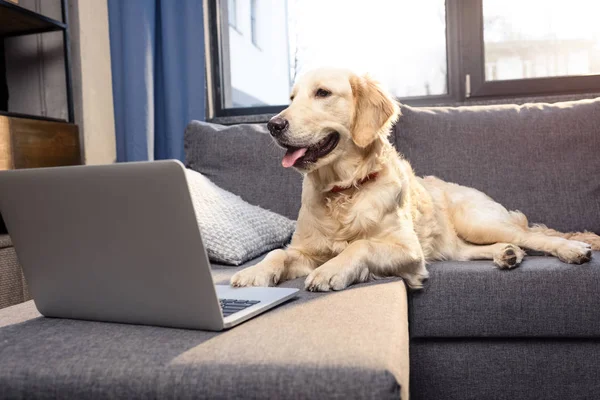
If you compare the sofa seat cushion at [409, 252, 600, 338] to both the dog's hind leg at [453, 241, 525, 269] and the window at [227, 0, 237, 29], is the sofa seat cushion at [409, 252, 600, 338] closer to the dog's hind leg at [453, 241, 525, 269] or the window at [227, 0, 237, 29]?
the dog's hind leg at [453, 241, 525, 269]

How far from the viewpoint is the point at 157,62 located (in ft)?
10.6

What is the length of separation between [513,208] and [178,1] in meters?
2.07

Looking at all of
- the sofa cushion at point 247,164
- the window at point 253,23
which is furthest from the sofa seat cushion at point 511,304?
the window at point 253,23

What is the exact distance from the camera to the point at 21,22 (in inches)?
106

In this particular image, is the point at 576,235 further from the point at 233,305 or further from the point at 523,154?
the point at 233,305

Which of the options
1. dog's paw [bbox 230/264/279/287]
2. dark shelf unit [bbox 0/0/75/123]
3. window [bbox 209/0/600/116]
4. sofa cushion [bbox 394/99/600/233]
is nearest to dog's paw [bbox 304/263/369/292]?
dog's paw [bbox 230/264/279/287]

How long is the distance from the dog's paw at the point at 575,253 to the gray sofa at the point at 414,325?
34 mm

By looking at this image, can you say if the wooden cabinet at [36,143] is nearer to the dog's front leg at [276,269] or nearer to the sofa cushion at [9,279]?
the sofa cushion at [9,279]

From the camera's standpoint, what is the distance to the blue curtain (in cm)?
308

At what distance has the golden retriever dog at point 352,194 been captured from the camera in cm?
158

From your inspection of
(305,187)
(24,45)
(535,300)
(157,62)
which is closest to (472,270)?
(535,300)

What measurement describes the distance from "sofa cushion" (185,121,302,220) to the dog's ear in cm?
65

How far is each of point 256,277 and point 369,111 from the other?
0.63 m

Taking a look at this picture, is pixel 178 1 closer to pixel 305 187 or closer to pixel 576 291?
pixel 305 187
